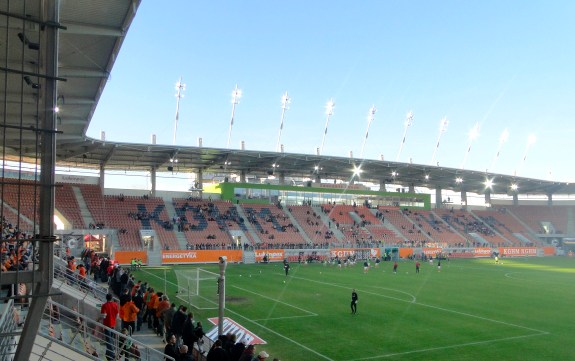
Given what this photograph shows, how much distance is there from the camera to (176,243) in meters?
49.0

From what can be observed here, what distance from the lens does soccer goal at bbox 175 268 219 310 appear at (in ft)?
74.1

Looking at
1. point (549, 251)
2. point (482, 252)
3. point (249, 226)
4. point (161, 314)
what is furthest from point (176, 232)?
point (549, 251)

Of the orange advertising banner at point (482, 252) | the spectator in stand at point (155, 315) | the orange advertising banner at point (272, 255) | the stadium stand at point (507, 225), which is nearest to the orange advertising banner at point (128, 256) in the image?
the orange advertising banner at point (272, 255)

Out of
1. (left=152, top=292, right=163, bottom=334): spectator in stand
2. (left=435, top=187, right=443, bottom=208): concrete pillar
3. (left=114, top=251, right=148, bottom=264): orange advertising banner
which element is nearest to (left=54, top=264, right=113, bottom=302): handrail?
(left=152, top=292, right=163, bottom=334): spectator in stand

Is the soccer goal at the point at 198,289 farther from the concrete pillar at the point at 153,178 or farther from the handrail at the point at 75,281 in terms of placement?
the concrete pillar at the point at 153,178

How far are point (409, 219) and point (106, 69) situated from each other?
195ft

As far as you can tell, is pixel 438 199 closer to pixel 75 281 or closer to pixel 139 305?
pixel 139 305

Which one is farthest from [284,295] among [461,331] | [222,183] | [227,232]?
[222,183]

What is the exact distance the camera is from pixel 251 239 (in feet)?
177

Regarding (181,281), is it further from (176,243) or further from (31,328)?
(176,243)

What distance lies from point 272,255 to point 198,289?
95.1ft

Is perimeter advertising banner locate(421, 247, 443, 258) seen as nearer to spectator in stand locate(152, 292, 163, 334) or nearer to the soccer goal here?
the soccer goal

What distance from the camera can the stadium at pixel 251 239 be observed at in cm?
1000

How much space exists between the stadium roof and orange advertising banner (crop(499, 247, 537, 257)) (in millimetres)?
11339
